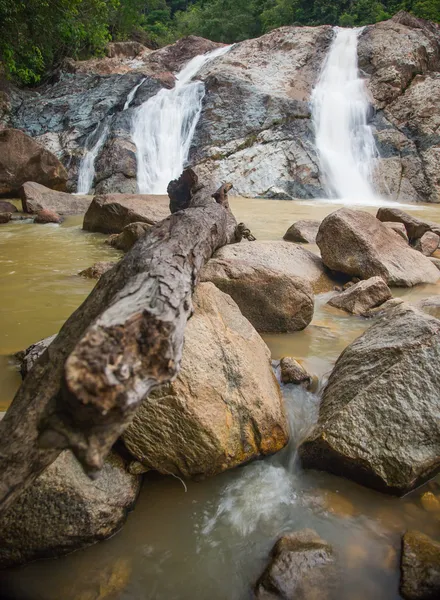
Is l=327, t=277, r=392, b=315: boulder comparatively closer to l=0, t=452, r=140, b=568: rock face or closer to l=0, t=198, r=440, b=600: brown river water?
l=0, t=198, r=440, b=600: brown river water

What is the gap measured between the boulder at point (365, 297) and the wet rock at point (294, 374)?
59.0 inches

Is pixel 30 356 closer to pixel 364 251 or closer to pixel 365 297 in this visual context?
pixel 365 297

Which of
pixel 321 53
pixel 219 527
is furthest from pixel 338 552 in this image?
pixel 321 53

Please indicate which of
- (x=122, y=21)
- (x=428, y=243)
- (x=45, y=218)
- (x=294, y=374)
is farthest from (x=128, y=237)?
(x=122, y=21)

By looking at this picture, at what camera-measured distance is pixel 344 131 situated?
1576cm

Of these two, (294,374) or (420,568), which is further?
(294,374)

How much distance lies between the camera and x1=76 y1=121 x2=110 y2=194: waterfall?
14.3 m

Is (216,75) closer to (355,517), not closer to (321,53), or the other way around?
(321,53)

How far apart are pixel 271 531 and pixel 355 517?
0.40 meters

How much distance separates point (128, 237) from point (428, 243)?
14.5ft

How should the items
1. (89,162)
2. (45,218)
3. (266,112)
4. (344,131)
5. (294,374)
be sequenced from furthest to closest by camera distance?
(266,112), (344,131), (89,162), (45,218), (294,374)

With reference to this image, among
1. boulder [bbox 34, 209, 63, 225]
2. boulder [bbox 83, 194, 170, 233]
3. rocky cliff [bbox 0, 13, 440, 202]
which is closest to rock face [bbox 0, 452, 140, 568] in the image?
boulder [bbox 83, 194, 170, 233]

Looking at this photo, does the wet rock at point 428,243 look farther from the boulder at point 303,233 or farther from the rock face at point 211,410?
the rock face at point 211,410

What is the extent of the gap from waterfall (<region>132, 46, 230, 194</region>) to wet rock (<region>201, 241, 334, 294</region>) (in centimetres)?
989
